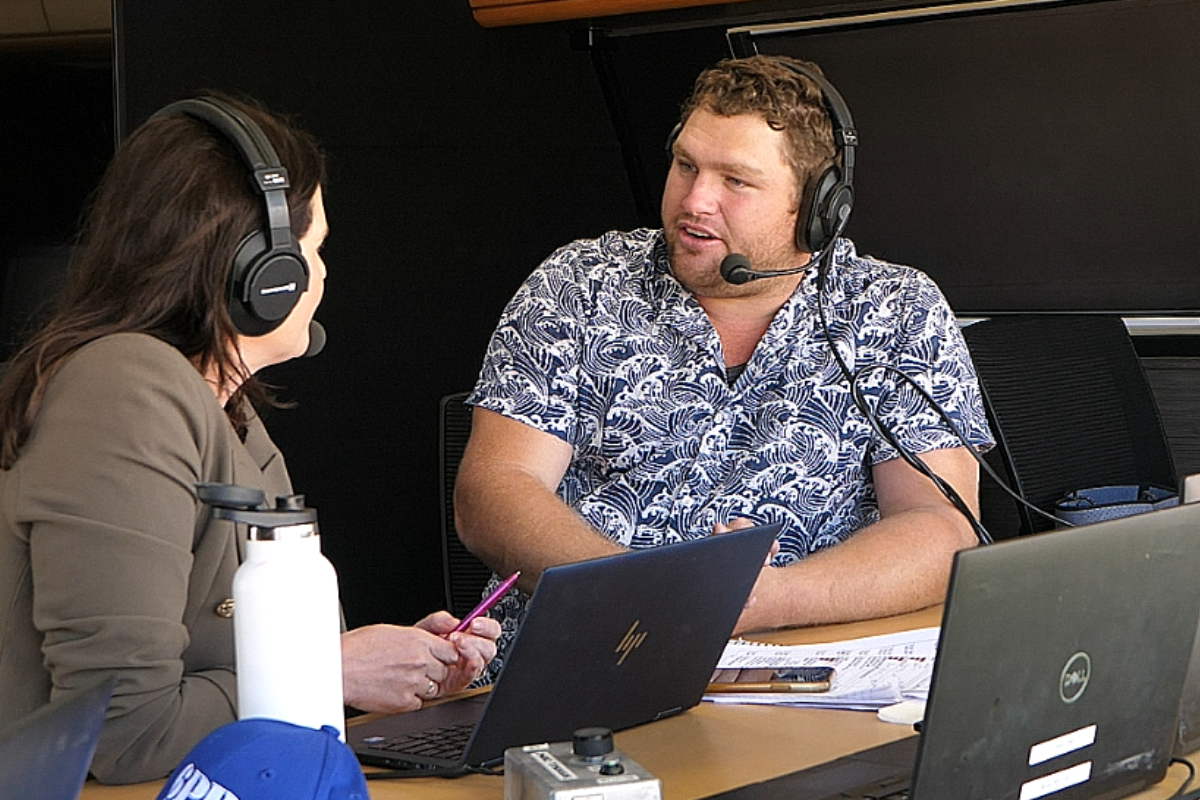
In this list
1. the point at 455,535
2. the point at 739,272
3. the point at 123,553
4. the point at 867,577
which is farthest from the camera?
the point at 455,535

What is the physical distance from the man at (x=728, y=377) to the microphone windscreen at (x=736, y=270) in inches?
2.2

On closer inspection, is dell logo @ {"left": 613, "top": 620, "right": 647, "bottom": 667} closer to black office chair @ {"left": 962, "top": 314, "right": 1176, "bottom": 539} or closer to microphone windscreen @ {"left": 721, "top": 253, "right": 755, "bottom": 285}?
microphone windscreen @ {"left": 721, "top": 253, "right": 755, "bottom": 285}

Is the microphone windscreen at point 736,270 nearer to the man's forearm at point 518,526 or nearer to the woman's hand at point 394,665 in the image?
the man's forearm at point 518,526

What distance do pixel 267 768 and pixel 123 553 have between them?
0.36m

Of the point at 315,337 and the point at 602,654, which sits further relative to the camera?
the point at 315,337

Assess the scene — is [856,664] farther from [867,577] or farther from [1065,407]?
[1065,407]

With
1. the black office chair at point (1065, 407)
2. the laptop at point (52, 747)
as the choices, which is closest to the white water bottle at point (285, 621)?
the laptop at point (52, 747)

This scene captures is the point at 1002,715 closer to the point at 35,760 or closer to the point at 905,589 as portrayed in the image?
the point at 35,760

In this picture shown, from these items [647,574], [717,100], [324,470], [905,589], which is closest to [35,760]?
[647,574]

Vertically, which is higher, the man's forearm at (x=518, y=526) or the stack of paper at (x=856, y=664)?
the man's forearm at (x=518, y=526)

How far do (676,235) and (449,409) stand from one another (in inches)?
16.0

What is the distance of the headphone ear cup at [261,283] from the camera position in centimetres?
124

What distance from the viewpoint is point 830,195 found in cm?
206

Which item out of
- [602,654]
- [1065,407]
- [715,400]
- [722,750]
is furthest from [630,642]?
[1065,407]
